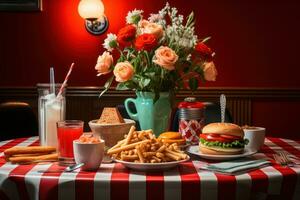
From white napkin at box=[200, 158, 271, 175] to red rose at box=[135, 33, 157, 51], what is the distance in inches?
21.2

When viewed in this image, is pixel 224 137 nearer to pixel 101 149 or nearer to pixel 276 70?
pixel 101 149

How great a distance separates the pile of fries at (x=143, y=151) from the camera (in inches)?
62.6

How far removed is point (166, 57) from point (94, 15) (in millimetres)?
2472

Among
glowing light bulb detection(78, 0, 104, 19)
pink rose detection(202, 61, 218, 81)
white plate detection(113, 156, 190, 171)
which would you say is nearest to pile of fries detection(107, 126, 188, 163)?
white plate detection(113, 156, 190, 171)

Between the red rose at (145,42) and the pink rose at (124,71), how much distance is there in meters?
0.08

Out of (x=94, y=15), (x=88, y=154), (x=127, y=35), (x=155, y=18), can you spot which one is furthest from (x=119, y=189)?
(x=94, y=15)

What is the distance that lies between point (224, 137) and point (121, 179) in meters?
0.45

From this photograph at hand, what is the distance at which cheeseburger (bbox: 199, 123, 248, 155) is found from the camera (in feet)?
5.75

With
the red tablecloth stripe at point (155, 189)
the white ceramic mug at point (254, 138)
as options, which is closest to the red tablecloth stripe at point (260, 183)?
the red tablecloth stripe at point (155, 189)

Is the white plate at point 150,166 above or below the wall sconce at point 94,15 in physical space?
below

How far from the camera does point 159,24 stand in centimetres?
209

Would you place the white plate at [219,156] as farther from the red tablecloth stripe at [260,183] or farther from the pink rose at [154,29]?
the pink rose at [154,29]

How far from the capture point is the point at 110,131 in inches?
71.6

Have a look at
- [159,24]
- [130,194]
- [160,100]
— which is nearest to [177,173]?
[130,194]
